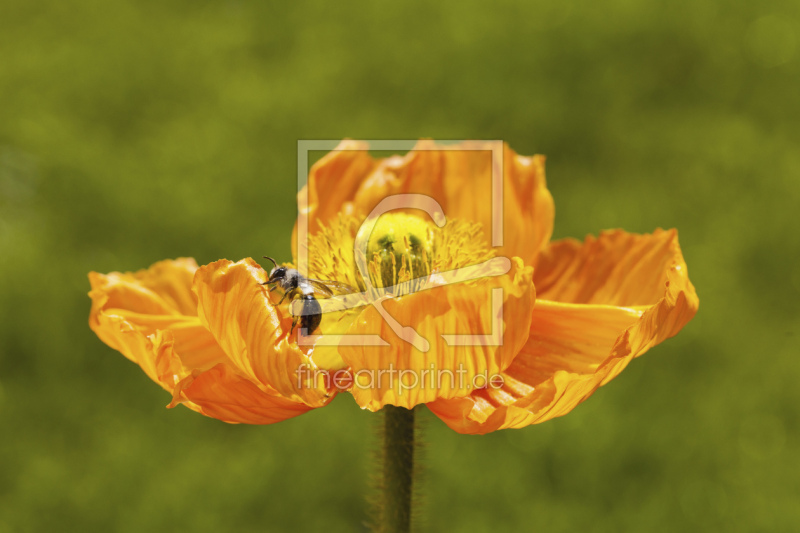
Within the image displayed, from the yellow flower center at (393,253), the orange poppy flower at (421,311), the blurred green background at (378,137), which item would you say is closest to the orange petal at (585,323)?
the orange poppy flower at (421,311)

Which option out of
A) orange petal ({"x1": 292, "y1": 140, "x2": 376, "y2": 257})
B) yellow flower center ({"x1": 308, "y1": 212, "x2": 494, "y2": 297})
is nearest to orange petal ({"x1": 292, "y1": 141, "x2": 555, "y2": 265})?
orange petal ({"x1": 292, "y1": 140, "x2": 376, "y2": 257})

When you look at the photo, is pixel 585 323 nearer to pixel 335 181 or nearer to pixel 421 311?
pixel 421 311

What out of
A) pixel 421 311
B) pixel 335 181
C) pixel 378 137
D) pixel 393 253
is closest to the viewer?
pixel 421 311

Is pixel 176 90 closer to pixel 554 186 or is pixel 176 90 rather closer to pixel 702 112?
pixel 554 186

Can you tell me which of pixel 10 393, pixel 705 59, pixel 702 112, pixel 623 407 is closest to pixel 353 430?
pixel 623 407

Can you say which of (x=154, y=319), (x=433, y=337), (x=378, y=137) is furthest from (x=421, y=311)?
(x=378, y=137)

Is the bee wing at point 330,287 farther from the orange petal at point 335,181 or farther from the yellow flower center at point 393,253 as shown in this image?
the orange petal at point 335,181

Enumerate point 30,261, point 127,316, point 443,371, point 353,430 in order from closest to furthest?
1. point 443,371
2. point 127,316
3. point 353,430
4. point 30,261
